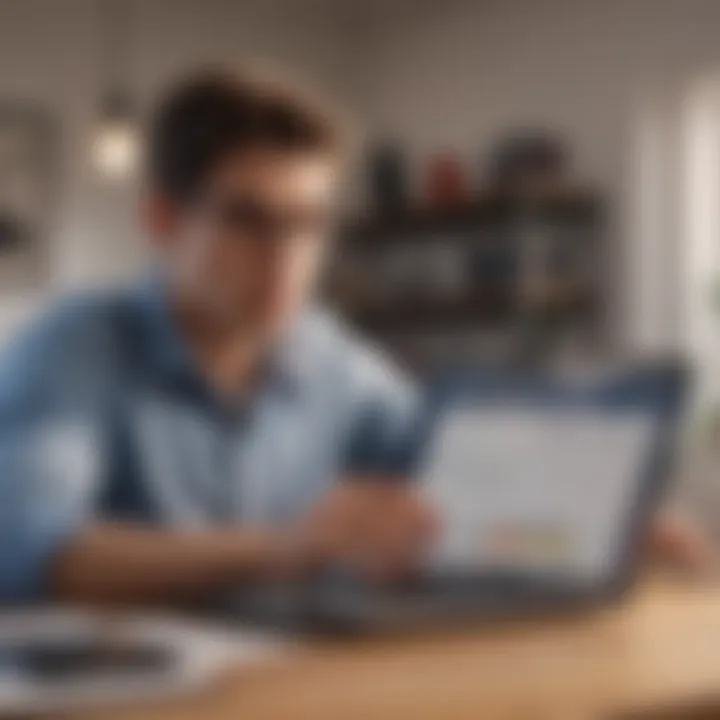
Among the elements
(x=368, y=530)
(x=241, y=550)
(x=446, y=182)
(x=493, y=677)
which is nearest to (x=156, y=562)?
(x=241, y=550)

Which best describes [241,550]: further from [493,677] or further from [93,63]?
[93,63]

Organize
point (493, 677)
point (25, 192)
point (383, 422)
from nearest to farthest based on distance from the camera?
point (493, 677), point (25, 192), point (383, 422)

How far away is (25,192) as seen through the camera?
1168 millimetres

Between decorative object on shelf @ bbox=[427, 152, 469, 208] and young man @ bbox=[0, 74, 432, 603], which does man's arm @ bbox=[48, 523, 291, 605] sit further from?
decorative object on shelf @ bbox=[427, 152, 469, 208]

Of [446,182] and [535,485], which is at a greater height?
[446,182]

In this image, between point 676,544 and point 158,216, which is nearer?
point 158,216

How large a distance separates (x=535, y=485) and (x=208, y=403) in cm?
28

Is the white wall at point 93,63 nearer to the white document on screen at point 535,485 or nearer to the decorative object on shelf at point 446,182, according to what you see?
the decorative object on shelf at point 446,182

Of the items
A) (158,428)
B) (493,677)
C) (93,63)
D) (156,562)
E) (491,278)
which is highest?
(93,63)

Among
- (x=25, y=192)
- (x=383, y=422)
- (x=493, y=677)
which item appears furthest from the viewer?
(x=383, y=422)

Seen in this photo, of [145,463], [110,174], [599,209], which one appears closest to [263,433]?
[145,463]

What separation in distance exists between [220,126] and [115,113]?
82mm

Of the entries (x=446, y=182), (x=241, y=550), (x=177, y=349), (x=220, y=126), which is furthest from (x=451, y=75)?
(x=241, y=550)

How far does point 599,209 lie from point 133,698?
1.90ft
